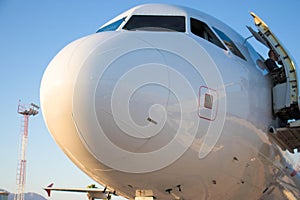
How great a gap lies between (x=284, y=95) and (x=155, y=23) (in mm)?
2754

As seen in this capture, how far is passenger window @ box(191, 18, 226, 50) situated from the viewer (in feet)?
24.0

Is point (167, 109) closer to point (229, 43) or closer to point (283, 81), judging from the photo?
point (229, 43)

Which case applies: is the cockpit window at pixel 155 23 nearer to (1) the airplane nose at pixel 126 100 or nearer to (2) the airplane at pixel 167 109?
(2) the airplane at pixel 167 109

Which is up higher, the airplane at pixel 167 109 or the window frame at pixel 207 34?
the window frame at pixel 207 34

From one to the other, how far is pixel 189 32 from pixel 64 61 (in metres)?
2.26

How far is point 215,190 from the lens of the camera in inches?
266

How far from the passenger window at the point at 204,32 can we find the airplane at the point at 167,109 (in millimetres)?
23

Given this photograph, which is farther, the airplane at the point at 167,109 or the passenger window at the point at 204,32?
the passenger window at the point at 204,32

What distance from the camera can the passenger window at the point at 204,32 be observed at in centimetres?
732

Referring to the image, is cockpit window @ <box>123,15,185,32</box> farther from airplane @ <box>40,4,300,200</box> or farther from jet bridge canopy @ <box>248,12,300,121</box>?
jet bridge canopy @ <box>248,12,300,121</box>

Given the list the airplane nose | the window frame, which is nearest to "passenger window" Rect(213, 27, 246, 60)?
the window frame

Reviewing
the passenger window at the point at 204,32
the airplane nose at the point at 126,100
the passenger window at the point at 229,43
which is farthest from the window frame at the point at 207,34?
the airplane nose at the point at 126,100

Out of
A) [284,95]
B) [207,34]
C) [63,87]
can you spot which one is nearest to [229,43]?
[207,34]

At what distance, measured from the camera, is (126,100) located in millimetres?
5289
